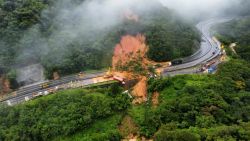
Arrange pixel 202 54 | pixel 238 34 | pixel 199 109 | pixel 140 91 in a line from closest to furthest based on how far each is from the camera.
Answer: pixel 199 109 < pixel 140 91 < pixel 202 54 < pixel 238 34

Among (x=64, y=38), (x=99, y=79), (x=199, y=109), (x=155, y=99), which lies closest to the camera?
(x=199, y=109)

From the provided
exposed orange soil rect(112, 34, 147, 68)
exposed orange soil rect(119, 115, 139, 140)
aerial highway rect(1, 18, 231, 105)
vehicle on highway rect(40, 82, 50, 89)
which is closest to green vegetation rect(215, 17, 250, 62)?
aerial highway rect(1, 18, 231, 105)

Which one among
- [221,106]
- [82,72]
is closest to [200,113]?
[221,106]

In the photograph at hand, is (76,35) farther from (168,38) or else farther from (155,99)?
(155,99)

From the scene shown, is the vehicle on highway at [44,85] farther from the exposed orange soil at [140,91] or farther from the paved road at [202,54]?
the paved road at [202,54]

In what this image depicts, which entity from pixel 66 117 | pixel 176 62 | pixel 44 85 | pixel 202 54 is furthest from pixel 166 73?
pixel 44 85

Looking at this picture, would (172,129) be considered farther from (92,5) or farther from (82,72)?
(92,5)

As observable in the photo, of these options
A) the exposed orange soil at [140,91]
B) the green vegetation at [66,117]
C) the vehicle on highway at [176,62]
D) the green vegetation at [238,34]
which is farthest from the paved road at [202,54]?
the green vegetation at [66,117]
